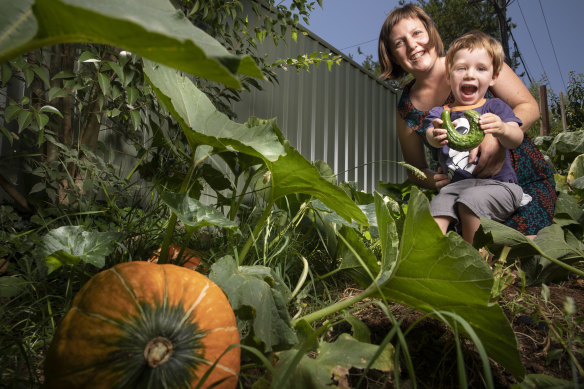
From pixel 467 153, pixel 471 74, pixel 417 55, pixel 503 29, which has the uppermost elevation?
pixel 503 29

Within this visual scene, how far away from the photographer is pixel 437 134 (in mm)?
2164

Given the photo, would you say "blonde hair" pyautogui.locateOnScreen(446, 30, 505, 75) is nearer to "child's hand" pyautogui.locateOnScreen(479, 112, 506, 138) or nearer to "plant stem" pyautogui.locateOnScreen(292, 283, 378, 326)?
"child's hand" pyautogui.locateOnScreen(479, 112, 506, 138)

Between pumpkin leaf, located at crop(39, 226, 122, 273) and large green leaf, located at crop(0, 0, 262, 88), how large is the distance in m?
0.60

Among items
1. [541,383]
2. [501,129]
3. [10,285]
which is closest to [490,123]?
[501,129]

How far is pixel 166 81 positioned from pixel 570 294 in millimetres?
1497

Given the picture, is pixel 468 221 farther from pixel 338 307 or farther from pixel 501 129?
pixel 338 307

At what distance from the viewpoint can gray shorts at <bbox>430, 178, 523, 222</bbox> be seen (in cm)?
204

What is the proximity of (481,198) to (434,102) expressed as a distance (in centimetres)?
107

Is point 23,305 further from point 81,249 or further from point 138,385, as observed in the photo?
point 138,385

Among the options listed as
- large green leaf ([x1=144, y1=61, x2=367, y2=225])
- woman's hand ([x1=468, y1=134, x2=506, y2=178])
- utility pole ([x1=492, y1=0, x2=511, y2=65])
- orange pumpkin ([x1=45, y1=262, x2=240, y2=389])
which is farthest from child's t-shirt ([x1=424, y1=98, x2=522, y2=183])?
utility pole ([x1=492, y1=0, x2=511, y2=65])

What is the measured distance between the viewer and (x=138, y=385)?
65cm

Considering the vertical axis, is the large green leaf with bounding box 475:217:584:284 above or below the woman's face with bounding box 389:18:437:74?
below

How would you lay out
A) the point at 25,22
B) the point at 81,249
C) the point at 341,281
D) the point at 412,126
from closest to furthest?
1. the point at 25,22
2. the point at 81,249
3. the point at 341,281
4. the point at 412,126

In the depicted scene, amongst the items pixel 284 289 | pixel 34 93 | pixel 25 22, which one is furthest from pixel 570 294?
pixel 34 93
